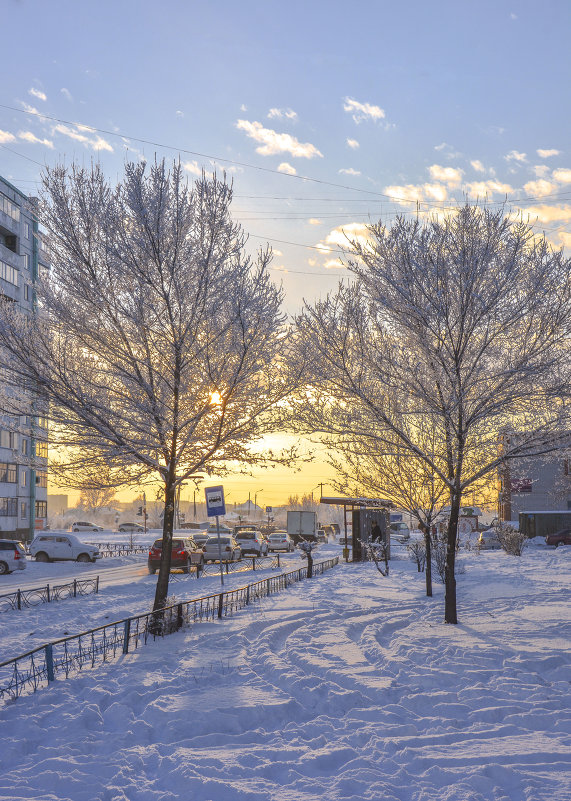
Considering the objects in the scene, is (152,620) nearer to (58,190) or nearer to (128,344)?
(128,344)

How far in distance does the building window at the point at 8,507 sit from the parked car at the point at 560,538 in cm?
4038

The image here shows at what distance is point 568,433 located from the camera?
11.4 meters

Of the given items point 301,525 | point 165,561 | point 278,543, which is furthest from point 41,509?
point 165,561

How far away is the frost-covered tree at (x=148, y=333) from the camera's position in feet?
35.8

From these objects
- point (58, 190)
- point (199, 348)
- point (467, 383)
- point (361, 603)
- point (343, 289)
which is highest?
point (58, 190)

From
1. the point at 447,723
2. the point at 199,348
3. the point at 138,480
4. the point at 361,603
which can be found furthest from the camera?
the point at 361,603

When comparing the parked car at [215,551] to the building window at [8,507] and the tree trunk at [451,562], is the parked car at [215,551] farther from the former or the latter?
the building window at [8,507]

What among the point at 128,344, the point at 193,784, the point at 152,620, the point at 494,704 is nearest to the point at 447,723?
the point at 494,704

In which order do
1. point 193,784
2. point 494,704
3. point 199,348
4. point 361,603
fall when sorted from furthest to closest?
point 361,603, point 199,348, point 494,704, point 193,784

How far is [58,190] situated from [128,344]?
9.59 feet

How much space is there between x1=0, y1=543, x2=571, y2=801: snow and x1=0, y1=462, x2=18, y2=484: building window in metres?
40.3

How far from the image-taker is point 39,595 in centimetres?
1728

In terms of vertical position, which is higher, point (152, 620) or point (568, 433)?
point (568, 433)

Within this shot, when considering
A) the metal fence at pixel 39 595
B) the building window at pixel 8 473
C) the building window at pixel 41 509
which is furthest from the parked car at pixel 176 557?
the building window at pixel 41 509
